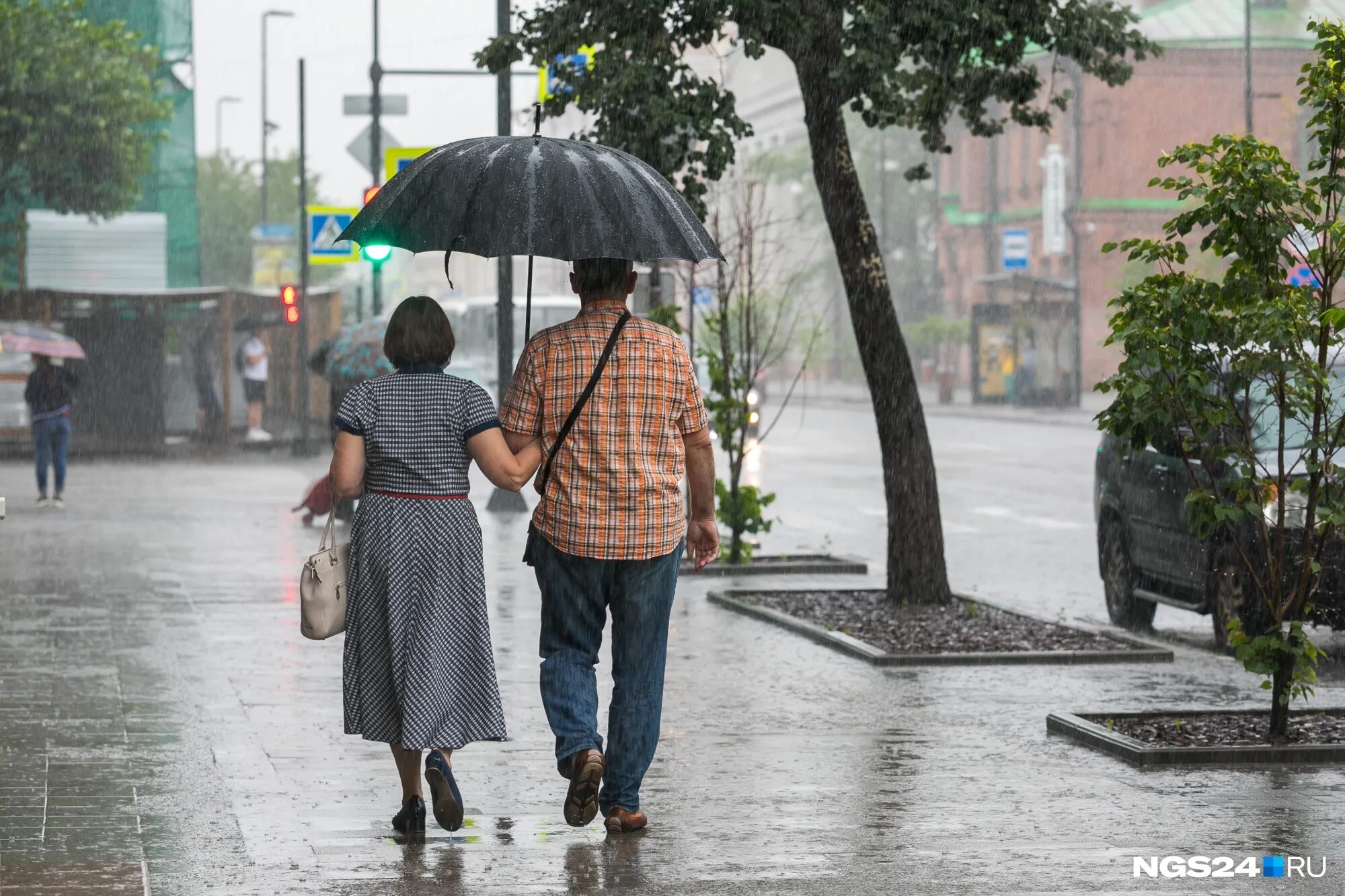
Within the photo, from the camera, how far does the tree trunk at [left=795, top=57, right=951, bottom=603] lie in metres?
12.6

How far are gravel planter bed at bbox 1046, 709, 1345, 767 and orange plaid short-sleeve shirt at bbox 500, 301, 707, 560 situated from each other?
2467 millimetres

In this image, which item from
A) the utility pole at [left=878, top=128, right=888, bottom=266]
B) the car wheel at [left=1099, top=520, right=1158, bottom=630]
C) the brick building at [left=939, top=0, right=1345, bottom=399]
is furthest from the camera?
the brick building at [left=939, top=0, right=1345, bottom=399]

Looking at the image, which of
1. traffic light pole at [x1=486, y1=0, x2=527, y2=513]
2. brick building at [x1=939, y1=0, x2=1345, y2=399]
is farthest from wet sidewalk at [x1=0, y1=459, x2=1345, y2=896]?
brick building at [x1=939, y1=0, x2=1345, y2=399]

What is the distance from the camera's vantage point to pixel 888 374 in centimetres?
1256

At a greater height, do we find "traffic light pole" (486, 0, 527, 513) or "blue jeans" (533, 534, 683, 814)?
"traffic light pole" (486, 0, 527, 513)

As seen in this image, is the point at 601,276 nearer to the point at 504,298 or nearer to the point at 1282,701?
the point at 1282,701

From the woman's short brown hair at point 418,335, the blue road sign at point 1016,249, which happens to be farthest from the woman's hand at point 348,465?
the blue road sign at point 1016,249

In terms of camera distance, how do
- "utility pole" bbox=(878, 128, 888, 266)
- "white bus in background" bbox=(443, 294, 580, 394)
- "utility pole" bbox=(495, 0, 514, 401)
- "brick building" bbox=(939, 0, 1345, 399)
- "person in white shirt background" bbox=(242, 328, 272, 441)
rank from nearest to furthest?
"utility pole" bbox=(495, 0, 514, 401), "person in white shirt background" bbox=(242, 328, 272, 441), "white bus in background" bbox=(443, 294, 580, 394), "utility pole" bbox=(878, 128, 888, 266), "brick building" bbox=(939, 0, 1345, 399)

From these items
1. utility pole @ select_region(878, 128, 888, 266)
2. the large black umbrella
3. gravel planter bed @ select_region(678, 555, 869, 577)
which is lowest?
gravel planter bed @ select_region(678, 555, 869, 577)

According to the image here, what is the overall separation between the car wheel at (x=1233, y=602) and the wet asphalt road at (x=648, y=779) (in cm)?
26

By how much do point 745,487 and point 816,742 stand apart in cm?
763

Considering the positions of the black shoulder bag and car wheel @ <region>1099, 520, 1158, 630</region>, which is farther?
car wheel @ <region>1099, 520, 1158, 630</region>

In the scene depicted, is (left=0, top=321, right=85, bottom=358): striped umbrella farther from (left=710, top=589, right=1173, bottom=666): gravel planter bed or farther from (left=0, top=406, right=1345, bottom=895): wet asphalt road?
(left=710, top=589, right=1173, bottom=666): gravel planter bed

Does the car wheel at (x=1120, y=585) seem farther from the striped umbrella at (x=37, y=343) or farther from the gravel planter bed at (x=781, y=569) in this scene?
the striped umbrella at (x=37, y=343)
